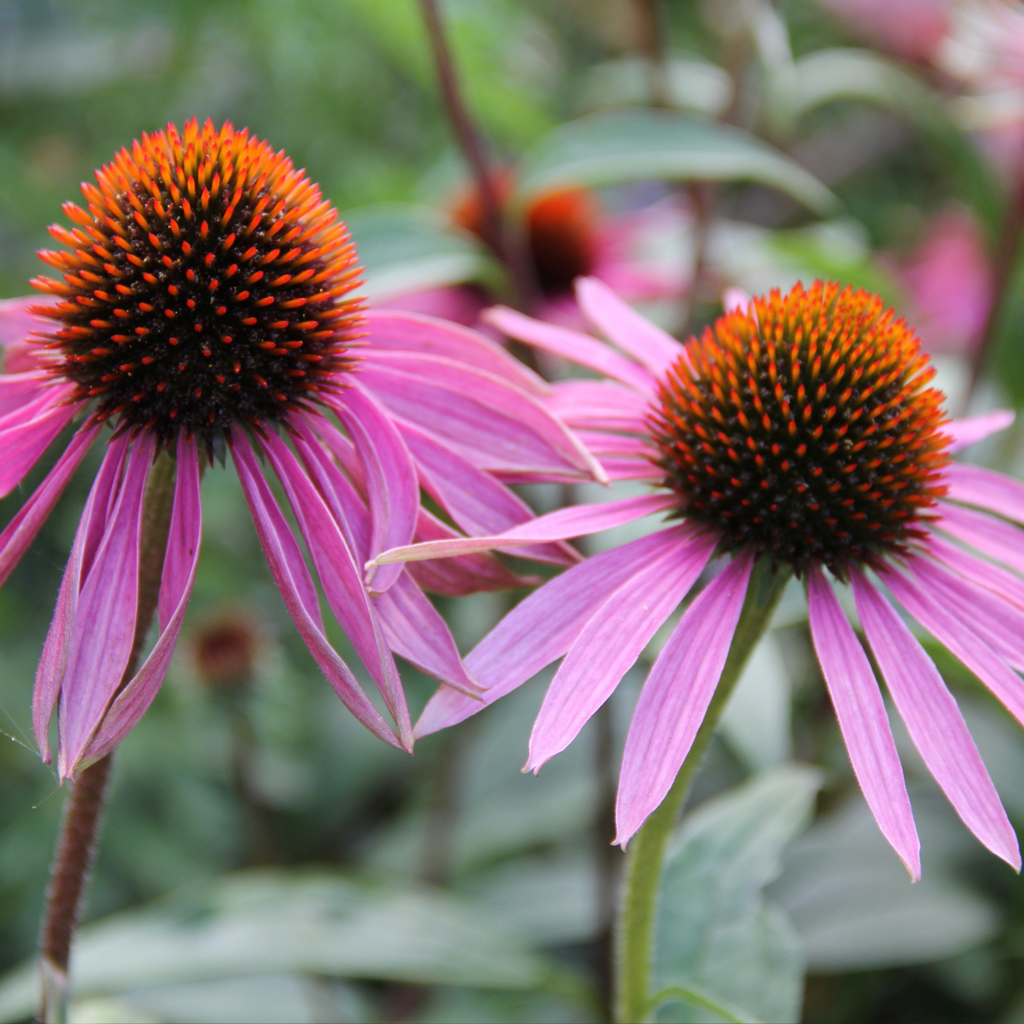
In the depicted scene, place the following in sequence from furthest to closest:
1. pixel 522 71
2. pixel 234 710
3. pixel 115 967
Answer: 1. pixel 522 71
2. pixel 234 710
3. pixel 115 967

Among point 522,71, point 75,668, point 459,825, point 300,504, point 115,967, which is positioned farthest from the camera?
point 522,71

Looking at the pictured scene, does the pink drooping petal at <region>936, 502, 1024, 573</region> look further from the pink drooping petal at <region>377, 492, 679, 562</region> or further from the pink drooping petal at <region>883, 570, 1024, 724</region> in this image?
the pink drooping petal at <region>377, 492, 679, 562</region>

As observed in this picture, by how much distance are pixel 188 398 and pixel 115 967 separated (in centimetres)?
64

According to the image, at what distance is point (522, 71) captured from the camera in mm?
2498

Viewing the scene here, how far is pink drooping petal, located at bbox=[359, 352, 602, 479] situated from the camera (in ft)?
2.29

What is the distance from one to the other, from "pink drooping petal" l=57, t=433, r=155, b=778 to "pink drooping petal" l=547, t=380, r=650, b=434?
311mm

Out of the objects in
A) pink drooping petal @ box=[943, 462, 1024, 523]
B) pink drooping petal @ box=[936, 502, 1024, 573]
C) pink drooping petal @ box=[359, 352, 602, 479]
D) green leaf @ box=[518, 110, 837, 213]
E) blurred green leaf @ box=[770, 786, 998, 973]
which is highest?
green leaf @ box=[518, 110, 837, 213]

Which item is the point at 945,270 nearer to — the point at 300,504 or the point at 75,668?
the point at 300,504

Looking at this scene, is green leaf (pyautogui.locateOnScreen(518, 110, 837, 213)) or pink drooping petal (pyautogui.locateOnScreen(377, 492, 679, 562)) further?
green leaf (pyautogui.locateOnScreen(518, 110, 837, 213))

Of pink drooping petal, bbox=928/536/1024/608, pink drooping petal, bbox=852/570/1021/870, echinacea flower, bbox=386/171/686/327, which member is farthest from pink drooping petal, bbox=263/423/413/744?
echinacea flower, bbox=386/171/686/327

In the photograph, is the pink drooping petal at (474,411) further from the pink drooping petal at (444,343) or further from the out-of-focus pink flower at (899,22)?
the out-of-focus pink flower at (899,22)

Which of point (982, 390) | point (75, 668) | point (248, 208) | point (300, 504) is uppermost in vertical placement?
point (982, 390)

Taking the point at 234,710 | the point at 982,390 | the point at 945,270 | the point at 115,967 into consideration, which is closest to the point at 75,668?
the point at 115,967

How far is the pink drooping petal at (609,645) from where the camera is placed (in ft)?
1.81
